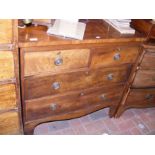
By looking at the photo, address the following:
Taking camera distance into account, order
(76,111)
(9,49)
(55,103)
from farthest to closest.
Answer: (76,111)
(55,103)
(9,49)

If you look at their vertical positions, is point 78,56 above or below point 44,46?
below

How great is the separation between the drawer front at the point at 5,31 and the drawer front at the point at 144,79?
1.27 metres

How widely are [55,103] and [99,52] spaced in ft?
1.92

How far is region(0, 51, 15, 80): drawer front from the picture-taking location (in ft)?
3.71

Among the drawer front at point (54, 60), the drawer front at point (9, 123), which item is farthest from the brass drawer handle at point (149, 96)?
the drawer front at point (9, 123)

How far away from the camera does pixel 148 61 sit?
1.81 meters

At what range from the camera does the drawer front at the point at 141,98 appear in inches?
82.1

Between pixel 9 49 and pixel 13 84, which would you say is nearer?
pixel 9 49

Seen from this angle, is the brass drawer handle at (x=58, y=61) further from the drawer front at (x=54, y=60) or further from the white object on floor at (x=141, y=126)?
the white object on floor at (x=141, y=126)
